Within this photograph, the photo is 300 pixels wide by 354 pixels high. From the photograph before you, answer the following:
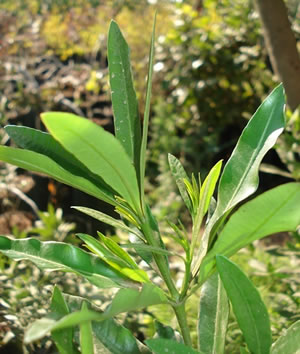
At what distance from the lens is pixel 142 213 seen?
2.60 feet

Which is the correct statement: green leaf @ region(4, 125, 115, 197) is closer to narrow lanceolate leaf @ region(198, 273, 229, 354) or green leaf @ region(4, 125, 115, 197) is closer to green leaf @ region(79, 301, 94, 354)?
green leaf @ region(79, 301, 94, 354)

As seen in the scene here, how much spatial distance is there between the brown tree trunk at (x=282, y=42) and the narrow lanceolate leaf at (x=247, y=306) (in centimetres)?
155

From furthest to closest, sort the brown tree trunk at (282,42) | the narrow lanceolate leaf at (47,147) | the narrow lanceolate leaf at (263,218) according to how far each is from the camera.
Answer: the brown tree trunk at (282,42) < the narrow lanceolate leaf at (47,147) < the narrow lanceolate leaf at (263,218)

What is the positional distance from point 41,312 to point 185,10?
11.8 ft

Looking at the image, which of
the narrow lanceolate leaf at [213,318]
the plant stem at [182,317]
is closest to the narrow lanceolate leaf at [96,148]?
the plant stem at [182,317]

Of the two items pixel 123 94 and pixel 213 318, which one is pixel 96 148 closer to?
pixel 123 94

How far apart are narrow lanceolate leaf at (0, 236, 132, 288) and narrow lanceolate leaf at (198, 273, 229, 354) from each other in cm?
22

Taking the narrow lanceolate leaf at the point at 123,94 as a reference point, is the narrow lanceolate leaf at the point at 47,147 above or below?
below

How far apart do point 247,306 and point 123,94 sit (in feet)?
1.24

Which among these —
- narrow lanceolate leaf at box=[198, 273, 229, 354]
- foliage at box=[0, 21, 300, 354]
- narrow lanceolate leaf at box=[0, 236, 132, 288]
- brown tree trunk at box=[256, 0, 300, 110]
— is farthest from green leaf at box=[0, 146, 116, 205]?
brown tree trunk at box=[256, 0, 300, 110]

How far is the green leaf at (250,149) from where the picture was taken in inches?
32.0

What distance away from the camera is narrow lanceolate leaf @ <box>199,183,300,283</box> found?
26.0 inches

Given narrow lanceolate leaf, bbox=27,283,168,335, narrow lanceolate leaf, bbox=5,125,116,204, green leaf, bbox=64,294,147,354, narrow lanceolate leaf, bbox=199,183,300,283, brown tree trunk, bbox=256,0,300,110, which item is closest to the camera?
narrow lanceolate leaf, bbox=27,283,168,335

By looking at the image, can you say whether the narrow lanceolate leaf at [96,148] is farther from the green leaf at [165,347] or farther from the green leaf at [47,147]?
the green leaf at [165,347]
